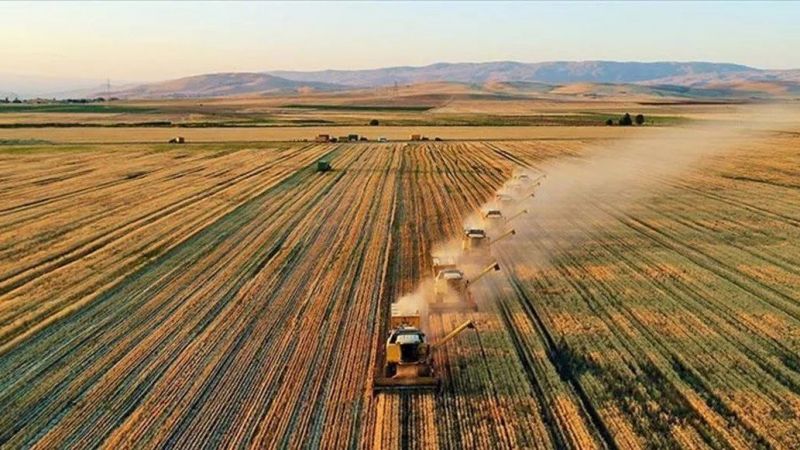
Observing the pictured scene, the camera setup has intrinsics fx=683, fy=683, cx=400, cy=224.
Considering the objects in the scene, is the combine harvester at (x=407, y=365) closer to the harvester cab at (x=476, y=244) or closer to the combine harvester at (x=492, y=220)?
the harvester cab at (x=476, y=244)

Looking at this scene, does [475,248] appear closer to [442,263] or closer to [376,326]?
[442,263]

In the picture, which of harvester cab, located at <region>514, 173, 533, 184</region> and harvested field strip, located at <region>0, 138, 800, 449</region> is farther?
harvester cab, located at <region>514, 173, 533, 184</region>

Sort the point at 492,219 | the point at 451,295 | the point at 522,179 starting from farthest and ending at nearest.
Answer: the point at 522,179 → the point at 492,219 → the point at 451,295

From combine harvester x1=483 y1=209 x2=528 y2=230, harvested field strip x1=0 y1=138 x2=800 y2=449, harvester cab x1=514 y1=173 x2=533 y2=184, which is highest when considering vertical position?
combine harvester x1=483 y1=209 x2=528 y2=230

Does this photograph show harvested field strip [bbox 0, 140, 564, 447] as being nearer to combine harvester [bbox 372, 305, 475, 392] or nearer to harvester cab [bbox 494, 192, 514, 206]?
combine harvester [bbox 372, 305, 475, 392]

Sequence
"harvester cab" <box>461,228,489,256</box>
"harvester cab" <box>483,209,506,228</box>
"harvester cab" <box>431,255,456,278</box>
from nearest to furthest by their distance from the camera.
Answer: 1. "harvester cab" <box>431,255,456,278</box>
2. "harvester cab" <box>461,228,489,256</box>
3. "harvester cab" <box>483,209,506,228</box>

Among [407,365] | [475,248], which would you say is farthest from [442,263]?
[407,365]

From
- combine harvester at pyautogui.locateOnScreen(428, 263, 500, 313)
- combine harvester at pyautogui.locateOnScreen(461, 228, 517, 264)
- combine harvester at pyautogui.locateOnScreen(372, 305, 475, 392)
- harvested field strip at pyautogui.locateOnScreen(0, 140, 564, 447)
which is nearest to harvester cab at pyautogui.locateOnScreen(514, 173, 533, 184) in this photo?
harvested field strip at pyautogui.locateOnScreen(0, 140, 564, 447)

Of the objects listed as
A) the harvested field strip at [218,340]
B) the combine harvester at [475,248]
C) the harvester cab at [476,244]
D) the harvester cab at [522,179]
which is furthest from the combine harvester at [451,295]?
the harvester cab at [522,179]
